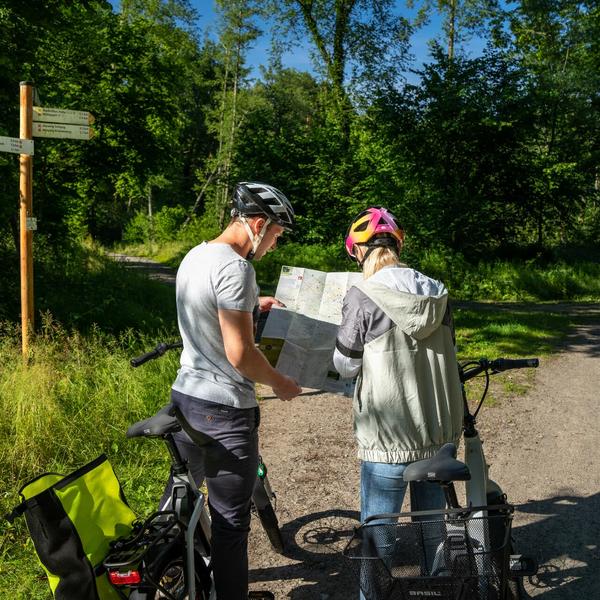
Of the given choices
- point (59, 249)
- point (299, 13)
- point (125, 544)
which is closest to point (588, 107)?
point (299, 13)

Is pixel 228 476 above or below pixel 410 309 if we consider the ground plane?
below

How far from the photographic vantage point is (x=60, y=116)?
19.0 ft

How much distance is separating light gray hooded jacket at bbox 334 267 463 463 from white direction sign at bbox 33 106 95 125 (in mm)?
4412

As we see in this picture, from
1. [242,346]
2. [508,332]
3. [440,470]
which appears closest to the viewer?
[440,470]

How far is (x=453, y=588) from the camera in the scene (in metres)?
1.86

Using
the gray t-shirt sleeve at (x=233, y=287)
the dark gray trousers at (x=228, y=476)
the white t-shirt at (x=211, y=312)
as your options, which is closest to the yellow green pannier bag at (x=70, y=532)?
the dark gray trousers at (x=228, y=476)

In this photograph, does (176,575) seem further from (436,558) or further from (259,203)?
(259,203)

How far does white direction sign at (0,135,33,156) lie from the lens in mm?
5379

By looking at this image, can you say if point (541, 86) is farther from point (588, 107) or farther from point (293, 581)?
point (293, 581)

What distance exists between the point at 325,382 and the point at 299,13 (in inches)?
845

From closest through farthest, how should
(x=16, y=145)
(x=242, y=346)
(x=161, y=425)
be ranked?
(x=242, y=346), (x=161, y=425), (x=16, y=145)

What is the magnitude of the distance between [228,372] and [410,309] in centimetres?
73

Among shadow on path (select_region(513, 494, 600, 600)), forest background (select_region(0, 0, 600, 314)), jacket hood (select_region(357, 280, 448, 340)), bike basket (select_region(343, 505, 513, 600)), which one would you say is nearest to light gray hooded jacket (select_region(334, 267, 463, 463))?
jacket hood (select_region(357, 280, 448, 340))

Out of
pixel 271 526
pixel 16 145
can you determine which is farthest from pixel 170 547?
pixel 16 145
